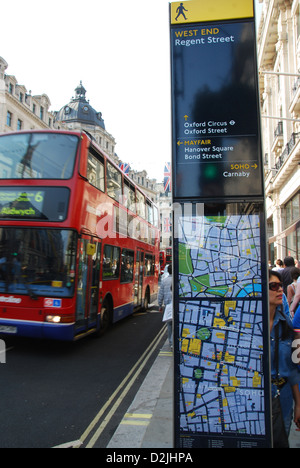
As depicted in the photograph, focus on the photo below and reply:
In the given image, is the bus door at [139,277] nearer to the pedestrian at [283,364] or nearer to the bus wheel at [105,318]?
the bus wheel at [105,318]

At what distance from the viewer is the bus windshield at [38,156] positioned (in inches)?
268

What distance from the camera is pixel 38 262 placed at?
652cm

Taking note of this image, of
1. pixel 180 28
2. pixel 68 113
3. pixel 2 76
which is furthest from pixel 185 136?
pixel 68 113

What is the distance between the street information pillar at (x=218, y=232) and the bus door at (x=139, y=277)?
30.0 feet

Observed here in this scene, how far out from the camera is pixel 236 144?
2.92m

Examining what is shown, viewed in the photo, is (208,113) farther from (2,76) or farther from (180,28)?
(2,76)

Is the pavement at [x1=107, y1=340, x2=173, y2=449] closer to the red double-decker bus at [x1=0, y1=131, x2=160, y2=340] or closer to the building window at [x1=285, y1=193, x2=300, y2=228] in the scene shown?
the red double-decker bus at [x1=0, y1=131, x2=160, y2=340]

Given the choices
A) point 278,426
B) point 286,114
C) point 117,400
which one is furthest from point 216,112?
point 286,114

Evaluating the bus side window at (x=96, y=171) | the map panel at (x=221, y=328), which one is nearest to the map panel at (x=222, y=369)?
the map panel at (x=221, y=328)

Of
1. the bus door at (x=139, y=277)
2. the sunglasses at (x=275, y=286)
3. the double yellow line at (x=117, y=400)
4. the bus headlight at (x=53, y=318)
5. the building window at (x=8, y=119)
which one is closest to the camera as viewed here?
the sunglasses at (x=275, y=286)

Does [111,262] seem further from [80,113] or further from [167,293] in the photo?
[80,113]

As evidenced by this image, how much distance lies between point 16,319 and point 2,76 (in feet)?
139

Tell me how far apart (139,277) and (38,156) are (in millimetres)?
6653

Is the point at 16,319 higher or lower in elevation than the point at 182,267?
lower
